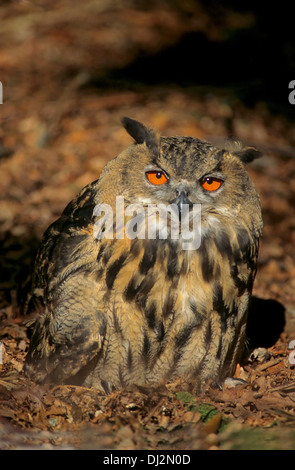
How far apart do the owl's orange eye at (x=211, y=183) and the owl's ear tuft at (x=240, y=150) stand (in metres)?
0.29

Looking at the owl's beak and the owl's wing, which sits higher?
the owl's beak

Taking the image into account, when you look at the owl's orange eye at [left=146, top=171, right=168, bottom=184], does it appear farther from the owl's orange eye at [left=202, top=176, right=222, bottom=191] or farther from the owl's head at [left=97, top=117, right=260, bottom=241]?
the owl's orange eye at [left=202, top=176, right=222, bottom=191]

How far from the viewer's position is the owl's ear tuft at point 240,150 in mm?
A: 3351

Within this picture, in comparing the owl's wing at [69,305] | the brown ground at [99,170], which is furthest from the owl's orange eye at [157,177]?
the brown ground at [99,170]

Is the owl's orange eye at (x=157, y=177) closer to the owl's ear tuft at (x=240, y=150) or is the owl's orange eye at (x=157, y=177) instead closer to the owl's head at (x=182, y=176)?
the owl's head at (x=182, y=176)

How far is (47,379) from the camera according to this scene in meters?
3.31

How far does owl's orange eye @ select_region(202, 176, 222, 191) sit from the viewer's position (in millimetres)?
3104

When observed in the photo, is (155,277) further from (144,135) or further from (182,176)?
(144,135)

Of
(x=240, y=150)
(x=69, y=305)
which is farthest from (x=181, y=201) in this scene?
(x=69, y=305)

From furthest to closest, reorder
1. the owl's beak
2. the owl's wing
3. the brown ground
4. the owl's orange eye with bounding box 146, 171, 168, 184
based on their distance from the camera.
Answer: the owl's wing < the owl's orange eye with bounding box 146, 171, 168, 184 < the owl's beak < the brown ground

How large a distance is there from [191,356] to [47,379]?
0.81 metres

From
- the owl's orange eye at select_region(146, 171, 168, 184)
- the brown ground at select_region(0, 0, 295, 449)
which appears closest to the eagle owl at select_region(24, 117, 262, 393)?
the owl's orange eye at select_region(146, 171, 168, 184)

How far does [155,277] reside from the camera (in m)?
3.18

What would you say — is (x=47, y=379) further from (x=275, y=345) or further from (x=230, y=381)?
(x=275, y=345)
